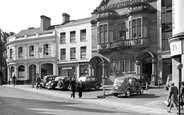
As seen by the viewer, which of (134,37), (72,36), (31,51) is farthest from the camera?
(31,51)

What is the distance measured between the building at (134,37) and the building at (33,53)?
956cm

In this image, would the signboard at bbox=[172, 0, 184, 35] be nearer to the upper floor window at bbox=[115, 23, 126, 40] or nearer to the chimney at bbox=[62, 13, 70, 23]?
the upper floor window at bbox=[115, 23, 126, 40]

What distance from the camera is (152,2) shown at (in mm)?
32219

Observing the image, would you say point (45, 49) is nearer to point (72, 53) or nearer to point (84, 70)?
point (72, 53)

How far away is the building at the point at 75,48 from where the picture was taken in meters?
38.1

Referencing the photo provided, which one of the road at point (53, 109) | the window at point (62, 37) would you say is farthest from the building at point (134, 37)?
the road at point (53, 109)

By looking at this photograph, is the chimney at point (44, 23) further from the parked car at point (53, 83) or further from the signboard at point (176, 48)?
the signboard at point (176, 48)

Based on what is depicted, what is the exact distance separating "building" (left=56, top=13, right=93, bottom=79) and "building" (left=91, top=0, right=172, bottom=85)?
2298mm

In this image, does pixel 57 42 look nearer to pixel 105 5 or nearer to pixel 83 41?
pixel 83 41

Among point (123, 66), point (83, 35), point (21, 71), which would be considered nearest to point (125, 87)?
point (123, 66)

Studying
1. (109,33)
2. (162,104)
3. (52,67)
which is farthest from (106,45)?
(162,104)

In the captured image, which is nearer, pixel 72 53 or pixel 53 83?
pixel 53 83

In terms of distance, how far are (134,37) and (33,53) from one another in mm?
19807

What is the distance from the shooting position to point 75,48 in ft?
130
